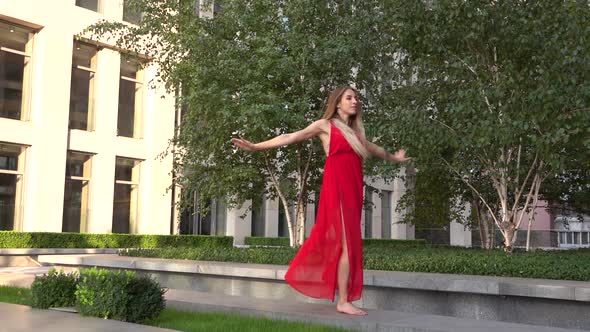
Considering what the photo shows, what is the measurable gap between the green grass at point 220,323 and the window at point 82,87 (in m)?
19.4

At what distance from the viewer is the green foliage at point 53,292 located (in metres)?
6.82

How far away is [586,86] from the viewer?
9680mm

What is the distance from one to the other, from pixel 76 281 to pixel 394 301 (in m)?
3.85

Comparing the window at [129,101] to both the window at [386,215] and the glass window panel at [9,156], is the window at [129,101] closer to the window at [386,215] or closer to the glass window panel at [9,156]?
the glass window panel at [9,156]

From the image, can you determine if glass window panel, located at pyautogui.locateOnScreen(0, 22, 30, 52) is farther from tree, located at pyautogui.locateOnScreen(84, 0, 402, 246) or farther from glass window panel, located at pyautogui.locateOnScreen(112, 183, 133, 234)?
tree, located at pyautogui.locateOnScreen(84, 0, 402, 246)

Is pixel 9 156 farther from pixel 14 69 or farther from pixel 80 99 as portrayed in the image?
pixel 80 99

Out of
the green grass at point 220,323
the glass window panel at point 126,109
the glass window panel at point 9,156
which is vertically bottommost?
the green grass at point 220,323

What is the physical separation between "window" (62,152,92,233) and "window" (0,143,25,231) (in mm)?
1916

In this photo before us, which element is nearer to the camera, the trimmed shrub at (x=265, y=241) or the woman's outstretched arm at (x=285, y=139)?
the woman's outstretched arm at (x=285, y=139)

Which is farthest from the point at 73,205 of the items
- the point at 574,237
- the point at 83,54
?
the point at 574,237

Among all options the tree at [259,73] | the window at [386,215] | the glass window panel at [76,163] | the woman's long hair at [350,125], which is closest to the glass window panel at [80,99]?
the glass window panel at [76,163]

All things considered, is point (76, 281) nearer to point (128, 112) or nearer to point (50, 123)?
point (50, 123)

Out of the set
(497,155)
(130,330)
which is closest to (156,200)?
(497,155)

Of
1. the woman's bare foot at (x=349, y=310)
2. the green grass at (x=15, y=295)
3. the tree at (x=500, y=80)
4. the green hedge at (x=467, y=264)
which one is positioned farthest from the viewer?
the tree at (x=500, y=80)
